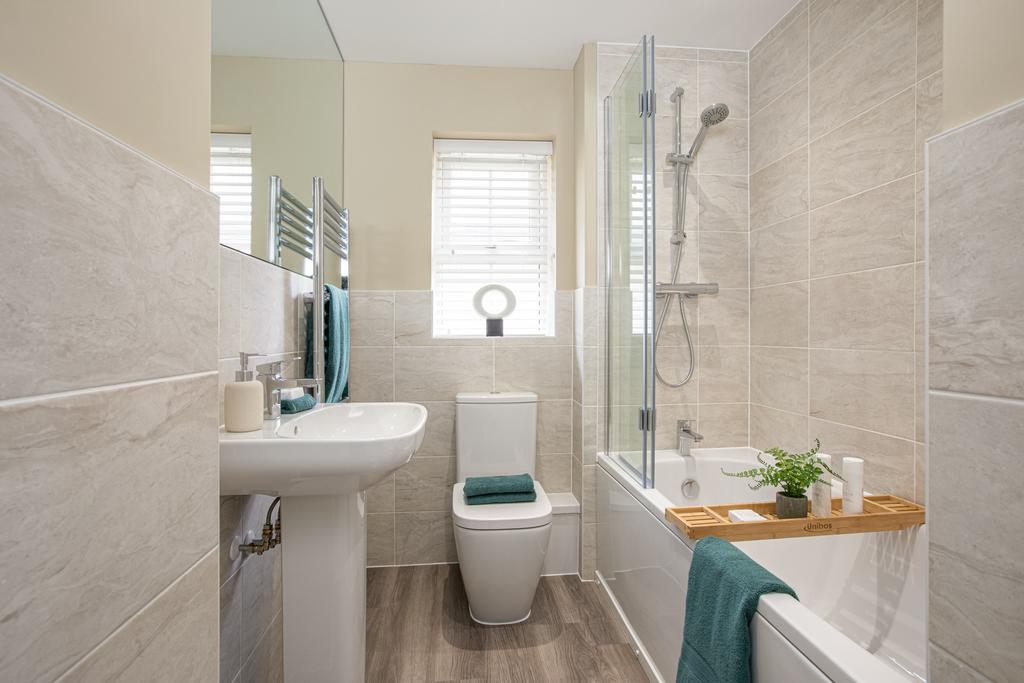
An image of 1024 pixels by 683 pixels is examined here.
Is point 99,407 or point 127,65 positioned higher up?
point 127,65

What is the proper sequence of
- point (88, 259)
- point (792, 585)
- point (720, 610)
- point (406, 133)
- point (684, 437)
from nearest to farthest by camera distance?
point (88, 259), point (720, 610), point (792, 585), point (684, 437), point (406, 133)

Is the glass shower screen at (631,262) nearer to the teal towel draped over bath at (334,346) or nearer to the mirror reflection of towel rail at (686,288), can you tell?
the mirror reflection of towel rail at (686,288)

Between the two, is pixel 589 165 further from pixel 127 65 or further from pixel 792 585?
pixel 127 65

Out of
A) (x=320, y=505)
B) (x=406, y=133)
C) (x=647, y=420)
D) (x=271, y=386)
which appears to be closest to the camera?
(x=320, y=505)

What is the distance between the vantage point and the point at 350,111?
8.07ft

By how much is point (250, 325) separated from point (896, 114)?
2.14m

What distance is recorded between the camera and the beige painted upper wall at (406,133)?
2465 millimetres

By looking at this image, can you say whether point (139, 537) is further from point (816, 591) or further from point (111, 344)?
point (816, 591)

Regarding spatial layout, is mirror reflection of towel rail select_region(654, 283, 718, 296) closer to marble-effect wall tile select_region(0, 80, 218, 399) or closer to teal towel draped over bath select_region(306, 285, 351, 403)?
teal towel draped over bath select_region(306, 285, 351, 403)

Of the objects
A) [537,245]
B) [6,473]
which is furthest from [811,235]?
[6,473]

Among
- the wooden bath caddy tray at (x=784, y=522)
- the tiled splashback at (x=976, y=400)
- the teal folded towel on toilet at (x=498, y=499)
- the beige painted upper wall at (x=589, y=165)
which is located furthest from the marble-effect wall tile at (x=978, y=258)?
the beige painted upper wall at (x=589, y=165)

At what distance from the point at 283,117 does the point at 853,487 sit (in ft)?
7.08

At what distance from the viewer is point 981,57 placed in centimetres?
57

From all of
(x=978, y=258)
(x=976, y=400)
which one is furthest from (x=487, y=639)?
(x=978, y=258)
